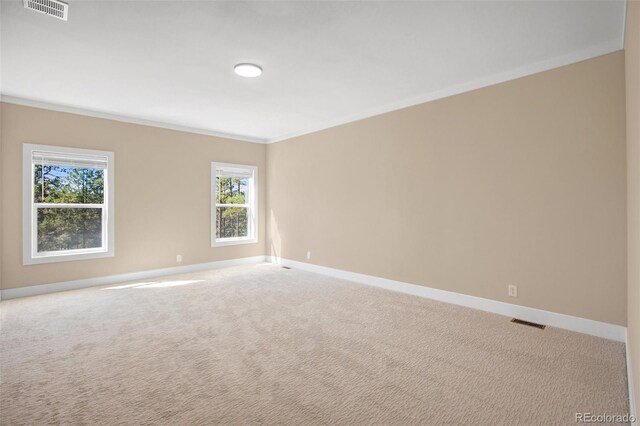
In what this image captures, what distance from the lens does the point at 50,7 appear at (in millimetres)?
2242

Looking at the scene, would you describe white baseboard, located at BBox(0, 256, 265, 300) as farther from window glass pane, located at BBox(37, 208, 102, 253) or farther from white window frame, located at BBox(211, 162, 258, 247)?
window glass pane, located at BBox(37, 208, 102, 253)

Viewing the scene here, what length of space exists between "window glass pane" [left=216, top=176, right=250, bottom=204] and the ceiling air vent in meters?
3.93

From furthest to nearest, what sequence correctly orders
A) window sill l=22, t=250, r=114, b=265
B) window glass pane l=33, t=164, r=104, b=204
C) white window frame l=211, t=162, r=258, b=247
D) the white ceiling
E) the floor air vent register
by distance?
white window frame l=211, t=162, r=258, b=247
window glass pane l=33, t=164, r=104, b=204
window sill l=22, t=250, r=114, b=265
the floor air vent register
the white ceiling

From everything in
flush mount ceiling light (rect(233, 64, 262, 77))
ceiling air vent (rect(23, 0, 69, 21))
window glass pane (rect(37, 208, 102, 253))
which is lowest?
window glass pane (rect(37, 208, 102, 253))

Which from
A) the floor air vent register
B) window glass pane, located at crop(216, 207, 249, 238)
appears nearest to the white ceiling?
window glass pane, located at crop(216, 207, 249, 238)

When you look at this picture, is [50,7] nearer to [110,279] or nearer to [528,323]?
[110,279]

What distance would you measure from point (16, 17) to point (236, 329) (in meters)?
3.05

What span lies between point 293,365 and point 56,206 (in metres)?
4.21

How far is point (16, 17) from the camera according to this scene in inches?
94.6

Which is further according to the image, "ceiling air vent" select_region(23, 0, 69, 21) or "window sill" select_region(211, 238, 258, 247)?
"window sill" select_region(211, 238, 258, 247)

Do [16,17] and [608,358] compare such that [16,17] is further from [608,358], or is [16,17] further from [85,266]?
[608,358]

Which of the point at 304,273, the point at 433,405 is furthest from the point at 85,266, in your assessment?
the point at 433,405

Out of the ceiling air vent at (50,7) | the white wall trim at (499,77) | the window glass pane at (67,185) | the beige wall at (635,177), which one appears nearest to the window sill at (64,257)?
the window glass pane at (67,185)

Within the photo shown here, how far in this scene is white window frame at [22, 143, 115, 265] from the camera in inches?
165
